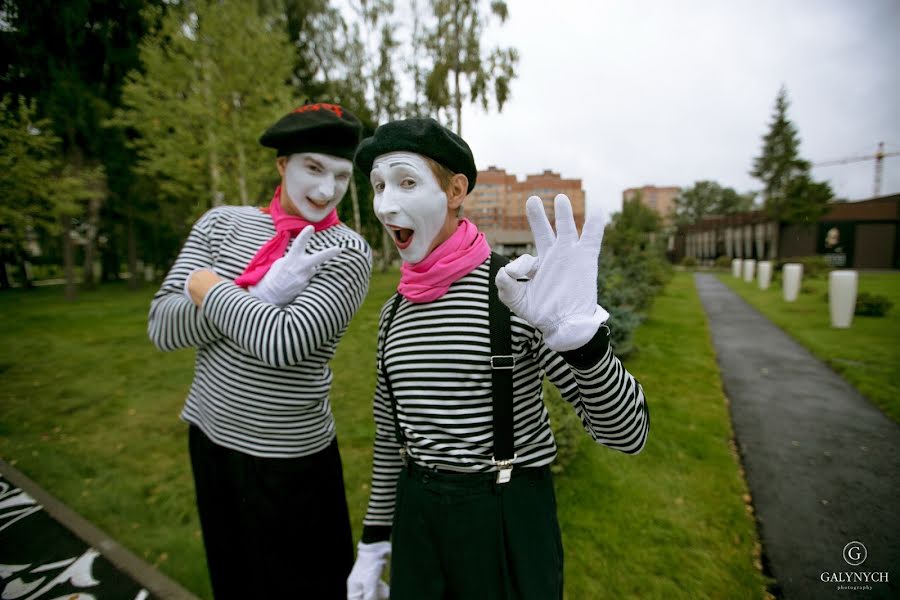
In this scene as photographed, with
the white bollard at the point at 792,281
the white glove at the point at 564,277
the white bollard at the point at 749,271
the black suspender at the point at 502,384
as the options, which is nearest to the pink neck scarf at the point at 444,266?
the black suspender at the point at 502,384

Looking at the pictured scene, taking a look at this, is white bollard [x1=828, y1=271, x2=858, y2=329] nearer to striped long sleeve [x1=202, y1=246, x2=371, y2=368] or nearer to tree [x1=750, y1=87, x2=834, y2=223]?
tree [x1=750, y1=87, x2=834, y2=223]

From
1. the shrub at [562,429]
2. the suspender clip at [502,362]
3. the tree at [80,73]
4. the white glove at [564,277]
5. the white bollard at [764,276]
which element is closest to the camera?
the white glove at [564,277]

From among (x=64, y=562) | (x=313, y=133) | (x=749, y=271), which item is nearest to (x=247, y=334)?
(x=313, y=133)

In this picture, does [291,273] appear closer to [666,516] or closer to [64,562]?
[64,562]

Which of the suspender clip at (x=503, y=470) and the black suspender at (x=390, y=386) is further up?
the black suspender at (x=390, y=386)

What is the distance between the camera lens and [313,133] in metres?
1.75

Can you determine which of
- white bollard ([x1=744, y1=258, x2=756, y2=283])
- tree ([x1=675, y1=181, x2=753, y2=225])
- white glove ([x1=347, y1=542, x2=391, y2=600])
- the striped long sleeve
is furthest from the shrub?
tree ([x1=675, y1=181, x2=753, y2=225])

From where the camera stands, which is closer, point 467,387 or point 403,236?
point 467,387

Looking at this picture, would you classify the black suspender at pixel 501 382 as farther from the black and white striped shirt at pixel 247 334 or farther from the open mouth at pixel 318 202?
the open mouth at pixel 318 202

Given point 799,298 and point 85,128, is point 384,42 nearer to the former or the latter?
point 85,128

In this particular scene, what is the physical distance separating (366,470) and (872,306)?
1252 cm

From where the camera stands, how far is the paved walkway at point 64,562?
8.59ft

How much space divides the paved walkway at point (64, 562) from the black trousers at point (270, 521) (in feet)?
3.82

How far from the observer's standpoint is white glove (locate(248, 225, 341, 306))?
149cm
